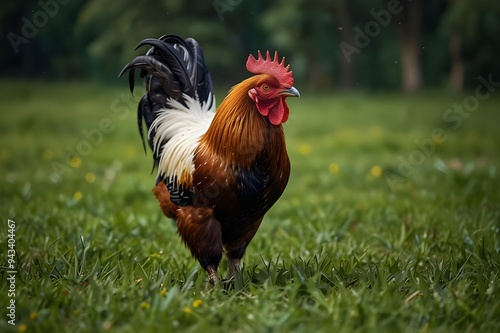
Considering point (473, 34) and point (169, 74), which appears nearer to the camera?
point (169, 74)

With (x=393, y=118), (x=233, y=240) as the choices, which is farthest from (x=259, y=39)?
(x=233, y=240)

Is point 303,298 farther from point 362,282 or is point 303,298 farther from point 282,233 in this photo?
point 282,233

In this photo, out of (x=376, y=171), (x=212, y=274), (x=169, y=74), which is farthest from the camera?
(x=376, y=171)

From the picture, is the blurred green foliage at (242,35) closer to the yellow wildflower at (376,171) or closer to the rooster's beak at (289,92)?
the yellow wildflower at (376,171)
